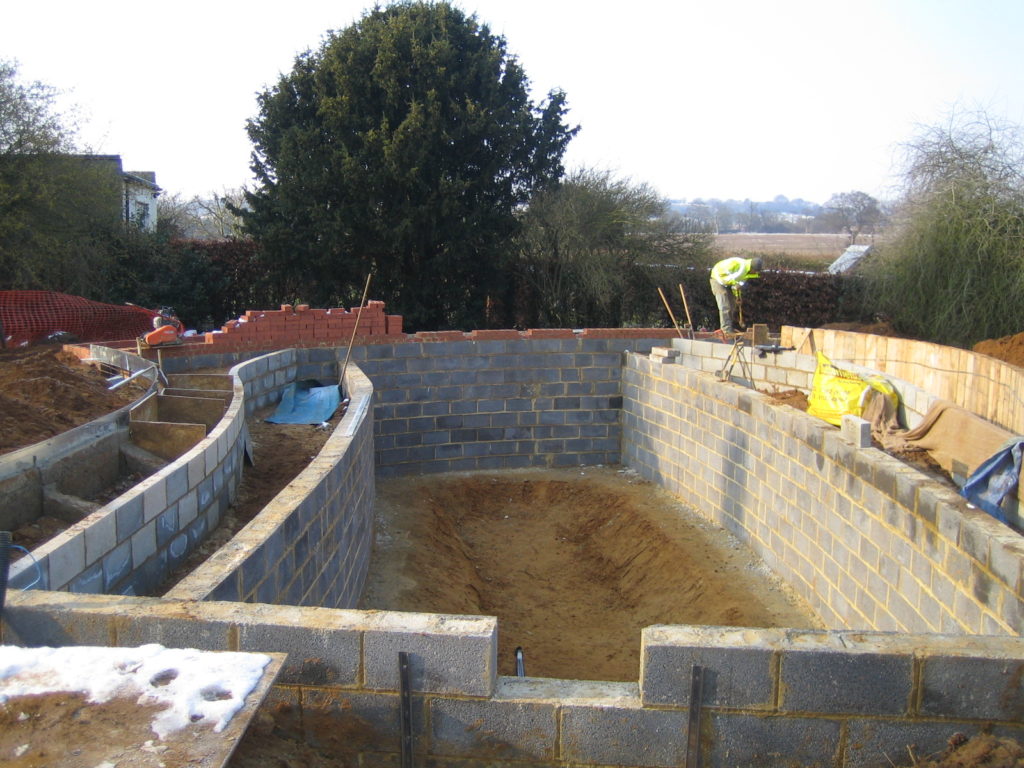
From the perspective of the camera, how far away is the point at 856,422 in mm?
6449

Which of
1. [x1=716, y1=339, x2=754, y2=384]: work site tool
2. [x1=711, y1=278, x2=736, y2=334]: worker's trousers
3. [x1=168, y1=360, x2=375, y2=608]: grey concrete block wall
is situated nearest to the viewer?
[x1=168, y1=360, x2=375, y2=608]: grey concrete block wall

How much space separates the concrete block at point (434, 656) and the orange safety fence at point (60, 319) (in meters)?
10.2

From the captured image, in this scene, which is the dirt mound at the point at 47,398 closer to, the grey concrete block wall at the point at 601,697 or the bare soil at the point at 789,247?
the grey concrete block wall at the point at 601,697

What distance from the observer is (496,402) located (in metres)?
12.3

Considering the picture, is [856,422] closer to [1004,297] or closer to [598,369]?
[598,369]

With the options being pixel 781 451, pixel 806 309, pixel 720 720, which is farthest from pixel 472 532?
pixel 806 309

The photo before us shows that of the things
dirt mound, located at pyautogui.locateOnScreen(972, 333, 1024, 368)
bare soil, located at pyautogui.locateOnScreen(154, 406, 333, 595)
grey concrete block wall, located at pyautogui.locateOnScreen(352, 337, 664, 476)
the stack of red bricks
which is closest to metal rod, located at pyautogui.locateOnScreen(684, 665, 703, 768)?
bare soil, located at pyautogui.locateOnScreen(154, 406, 333, 595)

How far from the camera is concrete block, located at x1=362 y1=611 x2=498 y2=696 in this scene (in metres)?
2.99

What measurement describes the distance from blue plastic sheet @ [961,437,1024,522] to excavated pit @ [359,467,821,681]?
1923 mm

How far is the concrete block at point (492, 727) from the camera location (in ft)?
9.98

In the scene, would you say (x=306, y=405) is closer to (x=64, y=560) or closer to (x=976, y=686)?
(x=64, y=560)

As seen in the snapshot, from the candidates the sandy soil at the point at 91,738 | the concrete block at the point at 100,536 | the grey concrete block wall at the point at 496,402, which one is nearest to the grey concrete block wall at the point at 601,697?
the sandy soil at the point at 91,738

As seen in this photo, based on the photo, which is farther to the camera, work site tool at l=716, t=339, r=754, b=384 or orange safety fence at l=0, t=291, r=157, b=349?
orange safety fence at l=0, t=291, r=157, b=349

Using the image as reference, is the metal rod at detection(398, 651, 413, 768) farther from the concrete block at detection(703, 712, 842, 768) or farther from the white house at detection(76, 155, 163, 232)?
the white house at detection(76, 155, 163, 232)
